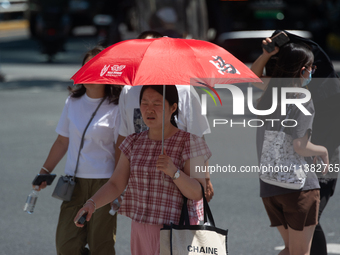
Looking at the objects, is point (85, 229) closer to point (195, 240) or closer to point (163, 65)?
point (195, 240)

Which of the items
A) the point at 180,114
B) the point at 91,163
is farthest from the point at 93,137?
the point at 180,114

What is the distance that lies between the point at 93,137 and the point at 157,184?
0.87 metres

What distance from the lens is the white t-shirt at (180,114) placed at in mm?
3684

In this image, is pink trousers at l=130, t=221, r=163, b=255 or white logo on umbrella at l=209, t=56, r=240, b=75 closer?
white logo on umbrella at l=209, t=56, r=240, b=75

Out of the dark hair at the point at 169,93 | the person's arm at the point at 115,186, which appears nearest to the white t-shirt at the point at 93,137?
the person's arm at the point at 115,186

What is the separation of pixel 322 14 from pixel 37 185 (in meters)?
19.8

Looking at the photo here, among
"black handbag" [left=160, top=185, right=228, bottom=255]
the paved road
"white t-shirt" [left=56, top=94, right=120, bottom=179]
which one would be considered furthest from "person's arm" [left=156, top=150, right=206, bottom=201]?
"white t-shirt" [left=56, top=94, right=120, bottom=179]

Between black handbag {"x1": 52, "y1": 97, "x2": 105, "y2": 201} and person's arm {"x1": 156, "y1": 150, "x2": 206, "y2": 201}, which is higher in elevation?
person's arm {"x1": 156, "y1": 150, "x2": 206, "y2": 201}

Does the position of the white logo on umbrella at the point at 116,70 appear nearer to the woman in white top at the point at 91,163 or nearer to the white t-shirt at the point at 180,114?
the white t-shirt at the point at 180,114

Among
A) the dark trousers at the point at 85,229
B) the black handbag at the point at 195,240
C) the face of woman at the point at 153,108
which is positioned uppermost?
the face of woman at the point at 153,108

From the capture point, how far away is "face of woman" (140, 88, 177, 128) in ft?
10.4

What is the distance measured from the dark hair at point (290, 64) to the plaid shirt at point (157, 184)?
2.18ft

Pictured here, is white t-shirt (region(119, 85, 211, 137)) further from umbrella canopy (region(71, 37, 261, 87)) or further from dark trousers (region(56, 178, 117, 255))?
umbrella canopy (region(71, 37, 261, 87))

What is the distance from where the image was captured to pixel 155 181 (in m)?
3.16
